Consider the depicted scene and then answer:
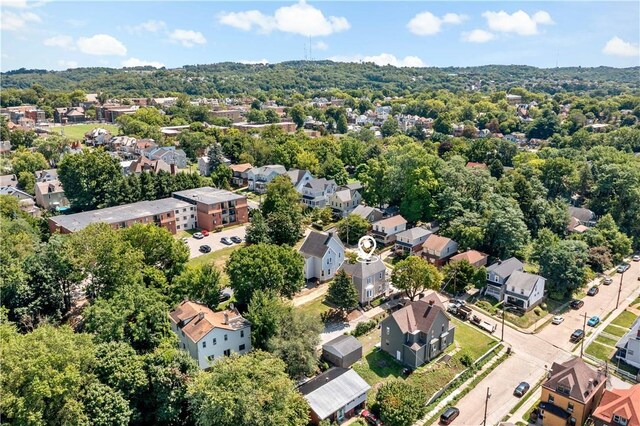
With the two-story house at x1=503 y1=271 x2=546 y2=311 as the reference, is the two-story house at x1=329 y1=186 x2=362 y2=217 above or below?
above

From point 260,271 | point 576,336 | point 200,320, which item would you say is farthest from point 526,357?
point 200,320

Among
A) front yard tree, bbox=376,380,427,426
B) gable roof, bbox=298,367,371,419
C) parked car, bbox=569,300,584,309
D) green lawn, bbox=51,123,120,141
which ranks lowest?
parked car, bbox=569,300,584,309

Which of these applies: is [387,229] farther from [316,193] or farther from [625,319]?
[625,319]

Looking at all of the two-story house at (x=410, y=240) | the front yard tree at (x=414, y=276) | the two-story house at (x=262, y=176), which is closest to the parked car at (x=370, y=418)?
the front yard tree at (x=414, y=276)

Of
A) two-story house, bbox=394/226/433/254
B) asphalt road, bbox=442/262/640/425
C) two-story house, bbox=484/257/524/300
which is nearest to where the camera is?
asphalt road, bbox=442/262/640/425

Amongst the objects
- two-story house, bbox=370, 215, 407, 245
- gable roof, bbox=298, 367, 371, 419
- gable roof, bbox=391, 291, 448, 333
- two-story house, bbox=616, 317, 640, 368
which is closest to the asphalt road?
two-story house, bbox=616, 317, 640, 368

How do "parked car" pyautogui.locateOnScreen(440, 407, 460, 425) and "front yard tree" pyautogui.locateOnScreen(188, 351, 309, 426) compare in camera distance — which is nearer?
"front yard tree" pyautogui.locateOnScreen(188, 351, 309, 426)

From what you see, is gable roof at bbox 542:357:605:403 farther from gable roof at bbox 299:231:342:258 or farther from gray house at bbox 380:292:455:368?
gable roof at bbox 299:231:342:258
